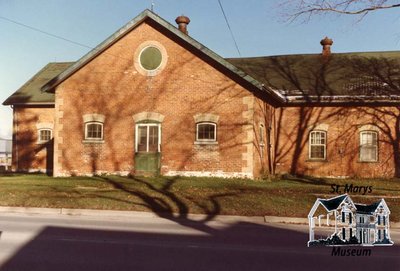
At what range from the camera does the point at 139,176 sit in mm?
21234

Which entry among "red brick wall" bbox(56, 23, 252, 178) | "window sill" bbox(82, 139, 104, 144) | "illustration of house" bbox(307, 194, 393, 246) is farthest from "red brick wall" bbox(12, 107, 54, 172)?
"illustration of house" bbox(307, 194, 393, 246)

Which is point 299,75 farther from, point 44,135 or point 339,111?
point 44,135

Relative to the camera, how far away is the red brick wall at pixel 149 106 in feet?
68.0

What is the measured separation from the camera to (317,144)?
976 inches

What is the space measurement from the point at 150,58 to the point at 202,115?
3.73 meters

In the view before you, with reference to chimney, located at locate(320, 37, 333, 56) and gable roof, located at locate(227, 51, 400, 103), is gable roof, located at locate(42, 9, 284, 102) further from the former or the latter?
chimney, located at locate(320, 37, 333, 56)

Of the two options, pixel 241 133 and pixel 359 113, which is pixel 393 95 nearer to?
pixel 359 113

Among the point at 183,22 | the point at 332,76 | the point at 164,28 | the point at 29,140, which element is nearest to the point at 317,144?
the point at 332,76

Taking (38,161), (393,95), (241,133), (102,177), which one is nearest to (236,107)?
(241,133)

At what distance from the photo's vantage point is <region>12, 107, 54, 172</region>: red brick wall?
27812 millimetres

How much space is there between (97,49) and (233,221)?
12.9 metres

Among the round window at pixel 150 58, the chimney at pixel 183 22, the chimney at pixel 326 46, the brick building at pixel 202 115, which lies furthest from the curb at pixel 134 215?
the chimney at pixel 326 46

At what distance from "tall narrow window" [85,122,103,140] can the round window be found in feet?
11.8

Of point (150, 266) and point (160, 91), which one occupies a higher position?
point (160, 91)
